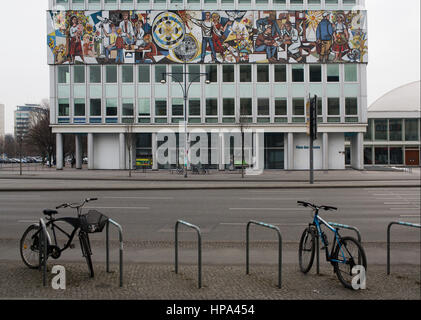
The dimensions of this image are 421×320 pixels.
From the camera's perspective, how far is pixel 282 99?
50812mm

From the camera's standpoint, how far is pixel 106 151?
52.7 meters

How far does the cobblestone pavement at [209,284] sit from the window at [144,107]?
44998 millimetres

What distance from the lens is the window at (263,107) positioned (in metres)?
50.8

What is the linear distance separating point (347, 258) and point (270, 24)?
48.8 meters

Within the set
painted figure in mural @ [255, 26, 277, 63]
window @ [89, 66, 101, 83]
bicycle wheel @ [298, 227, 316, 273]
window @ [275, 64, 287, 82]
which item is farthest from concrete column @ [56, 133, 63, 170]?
bicycle wheel @ [298, 227, 316, 273]

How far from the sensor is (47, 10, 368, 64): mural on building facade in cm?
5044

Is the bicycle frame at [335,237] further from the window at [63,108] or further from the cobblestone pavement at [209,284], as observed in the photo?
the window at [63,108]

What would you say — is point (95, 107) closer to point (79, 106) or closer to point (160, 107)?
point (79, 106)

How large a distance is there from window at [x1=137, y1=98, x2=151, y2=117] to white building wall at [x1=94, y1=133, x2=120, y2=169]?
5.03m

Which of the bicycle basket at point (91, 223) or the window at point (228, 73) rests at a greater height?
the window at point (228, 73)

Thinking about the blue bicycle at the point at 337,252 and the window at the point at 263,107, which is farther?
the window at the point at 263,107

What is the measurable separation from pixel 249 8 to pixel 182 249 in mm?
48394

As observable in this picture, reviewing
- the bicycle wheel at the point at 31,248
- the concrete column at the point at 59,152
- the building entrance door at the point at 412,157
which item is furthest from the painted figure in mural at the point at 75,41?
the building entrance door at the point at 412,157
